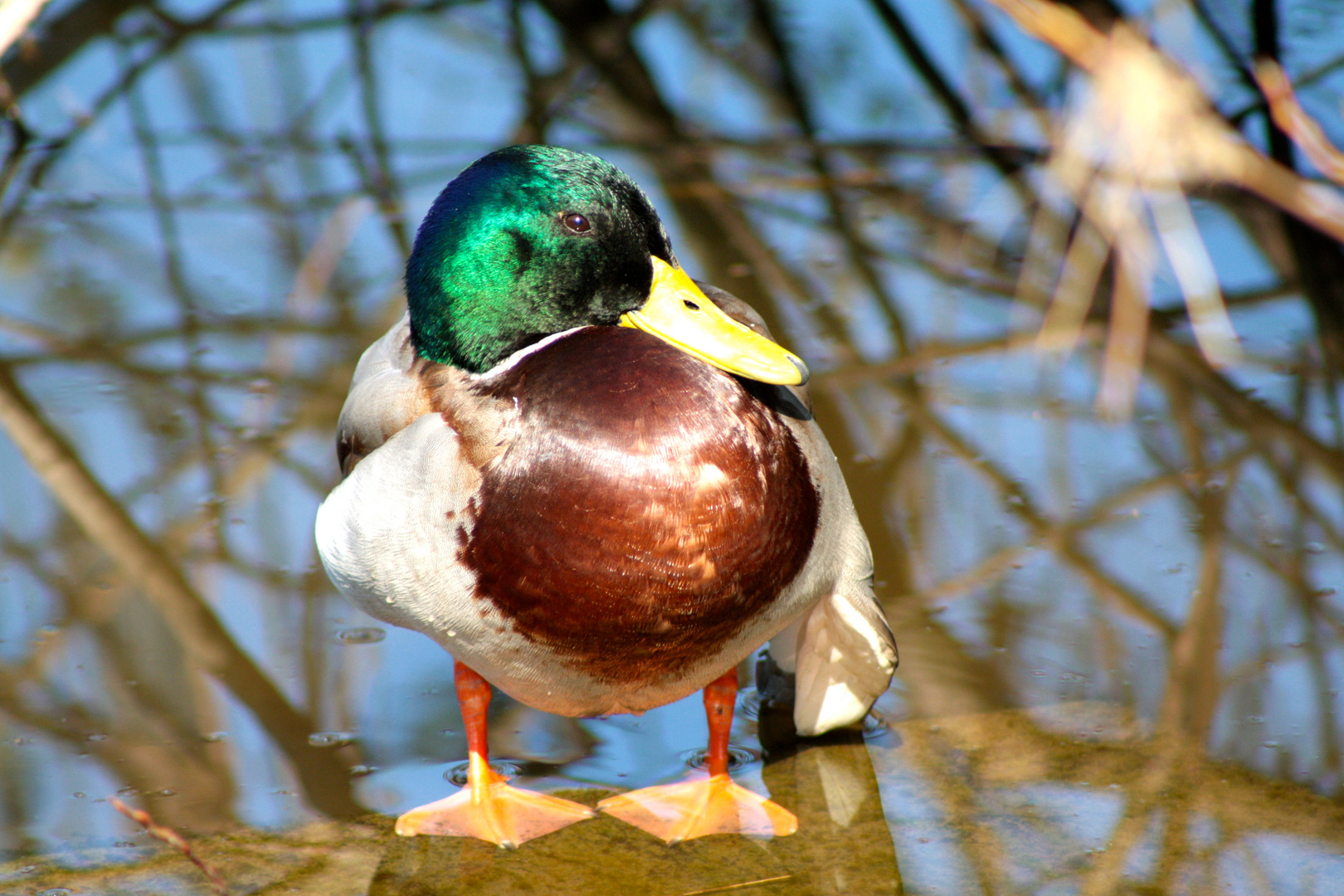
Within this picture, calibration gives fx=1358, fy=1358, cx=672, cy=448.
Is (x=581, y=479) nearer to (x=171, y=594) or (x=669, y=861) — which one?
(x=669, y=861)

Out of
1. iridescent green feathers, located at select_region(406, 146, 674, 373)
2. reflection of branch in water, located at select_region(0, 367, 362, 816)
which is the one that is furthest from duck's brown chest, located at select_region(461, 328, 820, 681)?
reflection of branch in water, located at select_region(0, 367, 362, 816)

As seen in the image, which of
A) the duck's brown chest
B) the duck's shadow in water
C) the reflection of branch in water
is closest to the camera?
the duck's brown chest

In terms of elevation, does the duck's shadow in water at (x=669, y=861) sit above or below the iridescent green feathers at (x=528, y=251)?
below

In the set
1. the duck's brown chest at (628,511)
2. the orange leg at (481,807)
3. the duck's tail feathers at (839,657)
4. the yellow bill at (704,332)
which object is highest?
the yellow bill at (704,332)

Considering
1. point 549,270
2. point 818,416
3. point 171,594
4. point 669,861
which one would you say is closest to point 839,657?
point 669,861

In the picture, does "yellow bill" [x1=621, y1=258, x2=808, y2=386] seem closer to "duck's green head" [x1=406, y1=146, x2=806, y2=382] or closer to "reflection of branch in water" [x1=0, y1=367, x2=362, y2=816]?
"duck's green head" [x1=406, y1=146, x2=806, y2=382]

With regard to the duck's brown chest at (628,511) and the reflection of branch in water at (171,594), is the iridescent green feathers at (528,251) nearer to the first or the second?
the duck's brown chest at (628,511)

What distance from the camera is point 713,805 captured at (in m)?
2.50

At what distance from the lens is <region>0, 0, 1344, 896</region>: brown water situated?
8.02 ft

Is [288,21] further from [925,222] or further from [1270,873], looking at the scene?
[1270,873]

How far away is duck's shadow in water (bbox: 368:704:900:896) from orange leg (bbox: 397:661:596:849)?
0.07ft

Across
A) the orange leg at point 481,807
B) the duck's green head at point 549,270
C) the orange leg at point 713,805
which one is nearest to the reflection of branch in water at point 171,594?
the orange leg at point 481,807

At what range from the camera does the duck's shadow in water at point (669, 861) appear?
2.34m

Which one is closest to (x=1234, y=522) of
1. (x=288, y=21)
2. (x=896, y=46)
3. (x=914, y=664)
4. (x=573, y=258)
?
(x=914, y=664)
